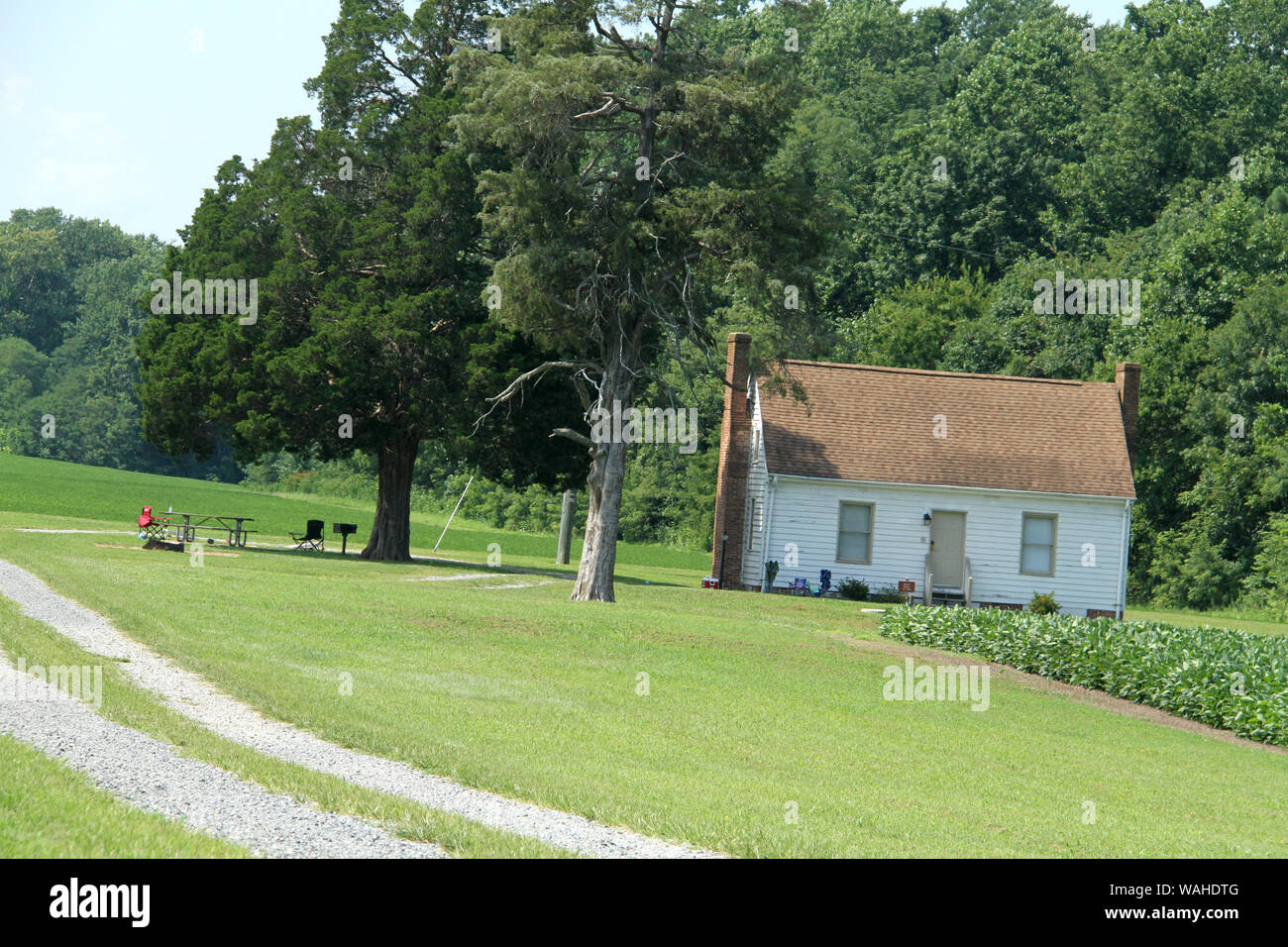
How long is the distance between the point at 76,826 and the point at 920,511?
30.9m

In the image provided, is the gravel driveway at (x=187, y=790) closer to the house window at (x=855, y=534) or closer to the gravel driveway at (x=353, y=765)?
the gravel driveway at (x=353, y=765)

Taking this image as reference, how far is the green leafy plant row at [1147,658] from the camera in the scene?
1676 centimetres

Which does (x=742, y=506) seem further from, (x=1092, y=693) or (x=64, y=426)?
(x=64, y=426)

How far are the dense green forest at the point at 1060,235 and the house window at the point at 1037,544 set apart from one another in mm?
8217

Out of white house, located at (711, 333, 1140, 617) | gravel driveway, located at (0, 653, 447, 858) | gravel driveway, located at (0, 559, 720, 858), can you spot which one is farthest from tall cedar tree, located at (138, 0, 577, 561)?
gravel driveway, located at (0, 653, 447, 858)

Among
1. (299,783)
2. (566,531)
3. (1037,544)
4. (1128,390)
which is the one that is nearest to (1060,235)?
(1128,390)

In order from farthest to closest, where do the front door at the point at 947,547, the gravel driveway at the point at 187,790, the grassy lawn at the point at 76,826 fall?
the front door at the point at 947,547 → the gravel driveway at the point at 187,790 → the grassy lawn at the point at 76,826

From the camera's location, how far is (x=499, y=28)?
28.9m

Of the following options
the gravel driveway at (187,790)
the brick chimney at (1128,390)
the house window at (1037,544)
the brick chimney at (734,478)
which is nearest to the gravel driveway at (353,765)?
the gravel driveway at (187,790)

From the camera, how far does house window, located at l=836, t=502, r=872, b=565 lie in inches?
1407

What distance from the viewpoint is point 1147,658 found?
18703 millimetres

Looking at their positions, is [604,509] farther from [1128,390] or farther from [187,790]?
[187,790]
